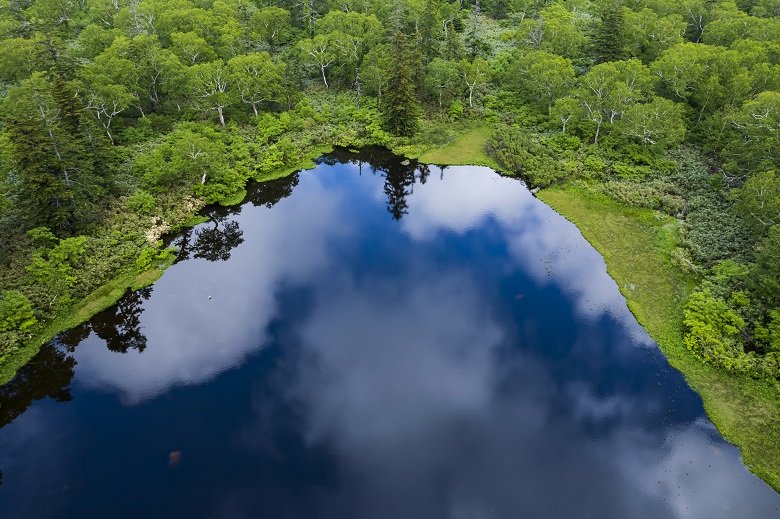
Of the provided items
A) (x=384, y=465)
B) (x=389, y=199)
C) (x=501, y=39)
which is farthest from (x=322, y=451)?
(x=501, y=39)

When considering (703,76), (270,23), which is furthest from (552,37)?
(270,23)

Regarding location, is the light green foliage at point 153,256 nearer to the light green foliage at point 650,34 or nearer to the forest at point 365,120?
the forest at point 365,120

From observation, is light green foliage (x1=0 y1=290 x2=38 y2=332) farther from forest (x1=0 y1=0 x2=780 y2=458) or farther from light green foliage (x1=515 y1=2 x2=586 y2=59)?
light green foliage (x1=515 y1=2 x2=586 y2=59)

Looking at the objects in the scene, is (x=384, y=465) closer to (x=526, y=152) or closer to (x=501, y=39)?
(x=526, y=152)

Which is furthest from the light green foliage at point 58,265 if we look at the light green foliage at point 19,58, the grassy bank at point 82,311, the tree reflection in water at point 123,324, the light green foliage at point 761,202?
Result: the light green foliage at point 761,202

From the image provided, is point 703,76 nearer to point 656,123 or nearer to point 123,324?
point 656,123

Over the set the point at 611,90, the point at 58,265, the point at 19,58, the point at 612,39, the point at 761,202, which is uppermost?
the point at 612,39

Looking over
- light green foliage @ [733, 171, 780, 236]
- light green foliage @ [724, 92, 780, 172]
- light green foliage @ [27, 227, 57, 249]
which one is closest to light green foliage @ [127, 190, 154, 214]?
light green foliage @ [27, 227, 57, 249]
